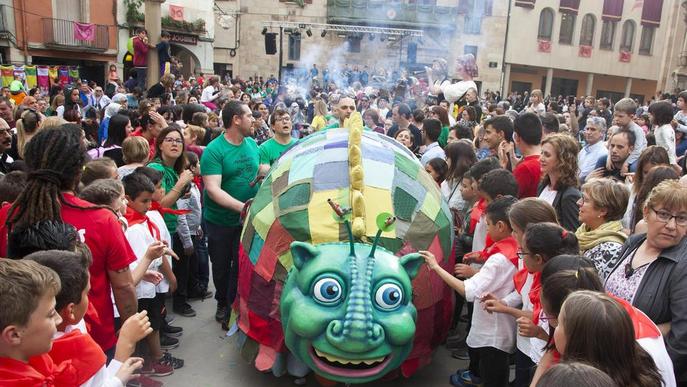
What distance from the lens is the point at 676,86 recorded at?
27.5 metres

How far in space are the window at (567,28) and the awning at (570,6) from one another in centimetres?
24

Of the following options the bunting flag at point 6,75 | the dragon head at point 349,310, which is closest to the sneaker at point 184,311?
the dragon head at point 349,310

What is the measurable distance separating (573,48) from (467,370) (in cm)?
3262

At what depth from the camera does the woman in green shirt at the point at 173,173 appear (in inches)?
170

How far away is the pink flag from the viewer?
71.0 feet

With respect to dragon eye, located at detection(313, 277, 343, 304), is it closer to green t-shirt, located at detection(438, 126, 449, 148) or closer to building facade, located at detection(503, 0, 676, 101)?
green t-shirt, located at detection(438, 126, 449, 148)

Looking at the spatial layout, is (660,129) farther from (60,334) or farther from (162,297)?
(60,334)

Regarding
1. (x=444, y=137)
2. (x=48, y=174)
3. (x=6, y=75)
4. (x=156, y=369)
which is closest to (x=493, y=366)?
(x=156, y=369)

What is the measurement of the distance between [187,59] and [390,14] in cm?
1143

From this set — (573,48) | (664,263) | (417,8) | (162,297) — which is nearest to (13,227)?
(162,297)

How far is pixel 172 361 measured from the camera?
4.04 m

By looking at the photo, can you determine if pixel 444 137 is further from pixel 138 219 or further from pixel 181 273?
pixel 138 219

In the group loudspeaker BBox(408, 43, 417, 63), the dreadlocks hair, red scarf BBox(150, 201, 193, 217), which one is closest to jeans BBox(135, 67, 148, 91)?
red scarf BBox(150, 201, 193, 217)

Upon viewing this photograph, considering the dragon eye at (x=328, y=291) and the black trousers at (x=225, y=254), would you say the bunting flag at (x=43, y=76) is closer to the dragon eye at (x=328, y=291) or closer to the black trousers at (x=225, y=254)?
the black trousers at (x=225, y=254)
